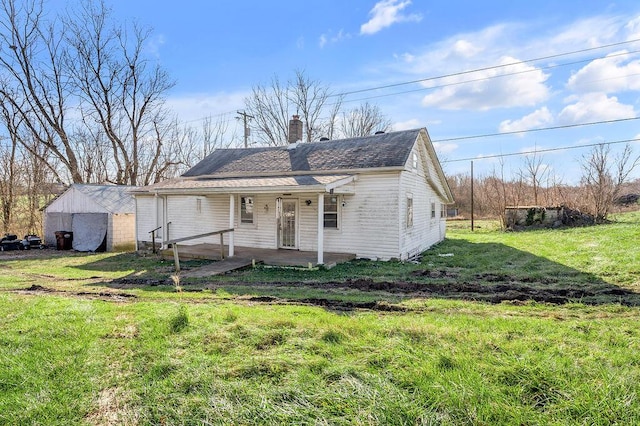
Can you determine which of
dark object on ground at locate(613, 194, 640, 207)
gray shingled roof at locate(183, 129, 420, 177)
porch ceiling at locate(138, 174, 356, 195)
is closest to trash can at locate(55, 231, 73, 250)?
gray shingled roof at locate(183, 129, 420, 177)

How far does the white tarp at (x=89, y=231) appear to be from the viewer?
16141mm

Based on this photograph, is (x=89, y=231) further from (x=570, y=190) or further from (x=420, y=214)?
(x=570, y=190)

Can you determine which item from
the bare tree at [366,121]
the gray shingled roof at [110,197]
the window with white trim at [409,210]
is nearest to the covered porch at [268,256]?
the window with white trim at [409,210]

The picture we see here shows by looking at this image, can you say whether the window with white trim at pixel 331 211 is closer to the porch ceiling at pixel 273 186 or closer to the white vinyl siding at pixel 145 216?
the porch ceiling at pixel 273 186

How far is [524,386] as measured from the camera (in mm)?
2939

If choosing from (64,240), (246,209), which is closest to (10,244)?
(64,240)

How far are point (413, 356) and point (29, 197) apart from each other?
26264mm

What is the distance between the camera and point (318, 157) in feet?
45.2

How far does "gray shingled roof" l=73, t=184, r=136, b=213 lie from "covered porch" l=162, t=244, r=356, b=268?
520cm

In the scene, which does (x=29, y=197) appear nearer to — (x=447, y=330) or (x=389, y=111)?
(x=447, y=330)

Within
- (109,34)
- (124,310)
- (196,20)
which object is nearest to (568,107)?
(196,20)

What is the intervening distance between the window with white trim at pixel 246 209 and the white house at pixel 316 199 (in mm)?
39

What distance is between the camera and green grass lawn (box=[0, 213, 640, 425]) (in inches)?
109

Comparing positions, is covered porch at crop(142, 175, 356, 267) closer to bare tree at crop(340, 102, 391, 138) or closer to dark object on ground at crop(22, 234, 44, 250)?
dark object on ground at crop(22, 234, 44, 250)
